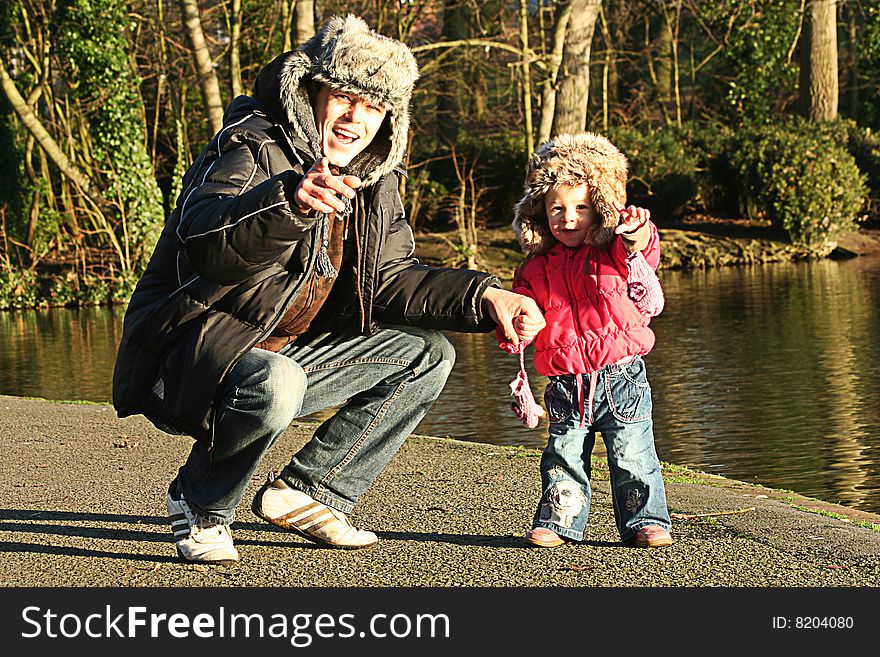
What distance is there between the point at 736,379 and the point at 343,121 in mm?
6081

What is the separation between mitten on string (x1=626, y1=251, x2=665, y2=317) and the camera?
4547mm

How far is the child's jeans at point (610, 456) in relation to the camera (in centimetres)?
456

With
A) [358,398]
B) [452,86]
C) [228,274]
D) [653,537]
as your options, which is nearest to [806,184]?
[452,86]

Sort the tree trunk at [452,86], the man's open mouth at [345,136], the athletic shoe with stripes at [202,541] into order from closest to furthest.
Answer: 1. the athletic shoe with stripes at [202,541]
2. the man's open mouth at [345,136]
3. the tree trunk at [452,86]

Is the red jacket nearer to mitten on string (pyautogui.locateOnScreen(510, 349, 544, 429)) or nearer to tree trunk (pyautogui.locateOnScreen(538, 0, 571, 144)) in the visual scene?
mitten on string (pyautogui.locateOnScreen(510, 349, 544, 429))

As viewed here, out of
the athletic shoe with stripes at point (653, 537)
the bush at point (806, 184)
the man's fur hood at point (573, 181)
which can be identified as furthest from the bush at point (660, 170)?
the athletic shoe with stripes at point (653, 537)

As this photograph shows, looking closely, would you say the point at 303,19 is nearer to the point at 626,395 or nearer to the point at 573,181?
the point at 573,181

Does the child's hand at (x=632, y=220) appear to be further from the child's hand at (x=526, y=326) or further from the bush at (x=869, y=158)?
the bush at (x=869, y=158)

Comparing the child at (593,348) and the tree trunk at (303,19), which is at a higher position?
the tree trunk at (303,19)

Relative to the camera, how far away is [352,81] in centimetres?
441

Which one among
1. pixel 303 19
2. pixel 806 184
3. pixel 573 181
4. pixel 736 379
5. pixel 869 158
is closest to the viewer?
pixel 573 181

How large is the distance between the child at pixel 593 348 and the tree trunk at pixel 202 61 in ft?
54.2

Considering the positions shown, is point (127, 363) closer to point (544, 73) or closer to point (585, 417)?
point (585, 417)

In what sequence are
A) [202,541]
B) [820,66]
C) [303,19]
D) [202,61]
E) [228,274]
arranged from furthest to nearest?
[820,66]
[202,61]
[303,19]
[202,541]
[228,274]
